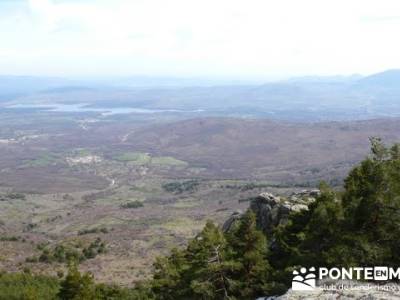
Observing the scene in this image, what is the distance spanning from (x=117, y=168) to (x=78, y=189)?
128 feet

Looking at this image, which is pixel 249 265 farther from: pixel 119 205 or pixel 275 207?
pixel 119 205

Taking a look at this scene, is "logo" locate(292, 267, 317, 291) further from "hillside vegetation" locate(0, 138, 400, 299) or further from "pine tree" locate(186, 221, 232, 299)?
"pine tree" locate(186, 221, 232, 299)

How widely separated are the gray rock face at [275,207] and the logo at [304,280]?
12692 mm

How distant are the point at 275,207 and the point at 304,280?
16761mm

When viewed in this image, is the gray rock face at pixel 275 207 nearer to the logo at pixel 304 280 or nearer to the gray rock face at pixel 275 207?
the gray rock face at pixel 275 207

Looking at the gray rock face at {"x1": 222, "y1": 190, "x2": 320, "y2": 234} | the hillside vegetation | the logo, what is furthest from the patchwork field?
the logo

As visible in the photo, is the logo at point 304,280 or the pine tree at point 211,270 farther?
the pine tree at point 211,270

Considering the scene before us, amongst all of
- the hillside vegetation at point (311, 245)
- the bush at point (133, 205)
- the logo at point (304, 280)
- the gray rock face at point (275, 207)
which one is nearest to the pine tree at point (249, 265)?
the hillside vegetation at point (311, 245)

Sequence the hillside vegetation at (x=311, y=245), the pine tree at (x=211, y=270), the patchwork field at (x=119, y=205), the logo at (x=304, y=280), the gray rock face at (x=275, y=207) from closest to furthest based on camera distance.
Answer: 1. the logo at (x=304, y=280)
2. the hillside vegetation at (x=311, y=245)
3. the pine tree at (x=211, y=270)
4. the gray rock face at (x=275, y=207)
5. the patchwork field at (x=119, y=205)

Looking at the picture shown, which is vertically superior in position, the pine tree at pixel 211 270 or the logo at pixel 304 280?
the logo at pixel 304 280

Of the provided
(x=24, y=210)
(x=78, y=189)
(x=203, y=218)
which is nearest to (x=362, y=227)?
(x=203, y=218)

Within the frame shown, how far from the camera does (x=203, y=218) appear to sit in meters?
88.8

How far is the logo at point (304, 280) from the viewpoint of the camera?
18078mm

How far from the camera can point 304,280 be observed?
19016 mm
